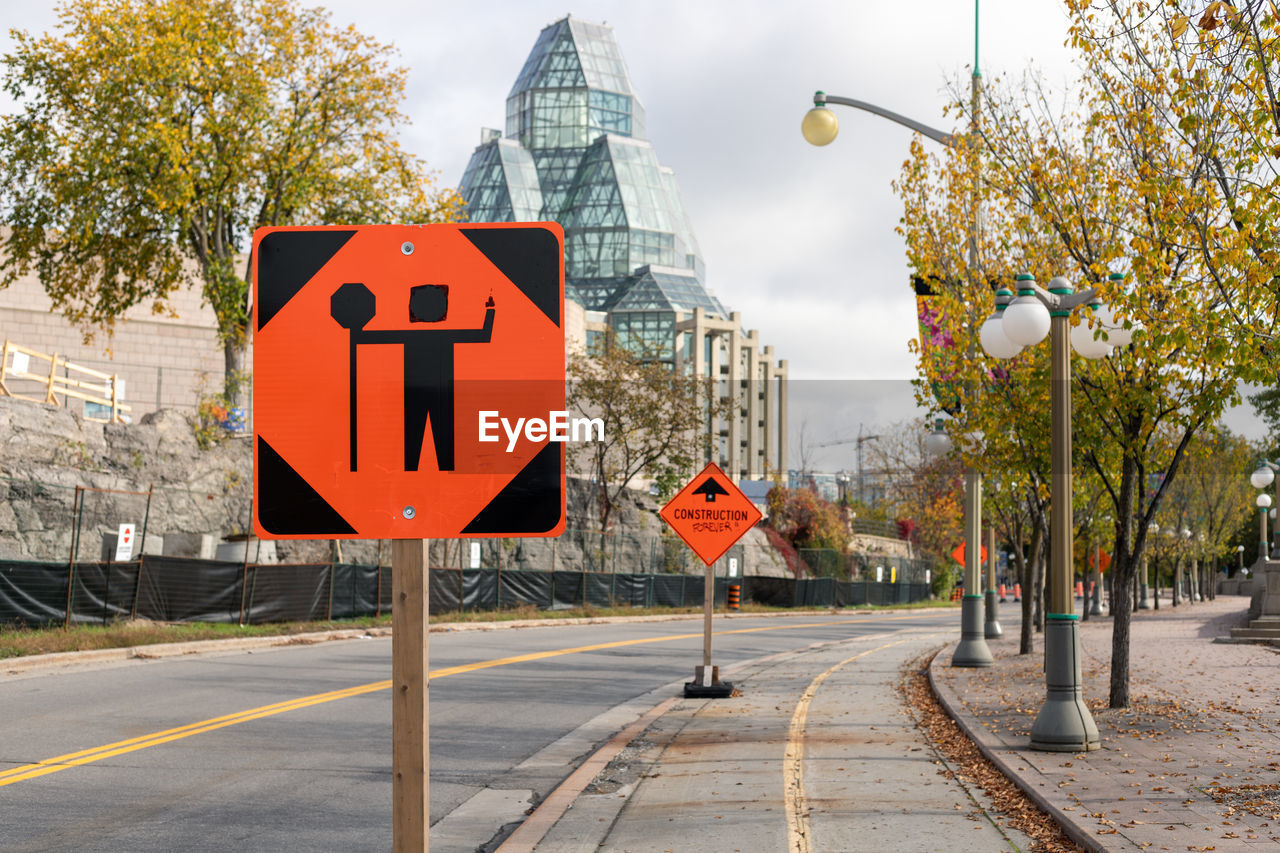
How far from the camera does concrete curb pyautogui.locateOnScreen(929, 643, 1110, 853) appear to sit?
6969mm

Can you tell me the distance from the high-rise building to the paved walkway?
7342 cm

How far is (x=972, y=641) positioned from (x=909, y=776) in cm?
1125

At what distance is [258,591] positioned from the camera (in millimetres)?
26141

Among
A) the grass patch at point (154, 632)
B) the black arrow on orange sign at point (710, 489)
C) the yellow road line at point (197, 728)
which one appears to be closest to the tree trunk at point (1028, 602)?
the black arrow on orange sign at point (710, 489)

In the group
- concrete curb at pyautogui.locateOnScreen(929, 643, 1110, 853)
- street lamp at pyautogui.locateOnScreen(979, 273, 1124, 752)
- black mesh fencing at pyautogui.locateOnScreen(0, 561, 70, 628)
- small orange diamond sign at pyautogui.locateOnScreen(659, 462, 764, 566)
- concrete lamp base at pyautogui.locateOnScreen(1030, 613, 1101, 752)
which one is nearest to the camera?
concrete curb at pyautogui.locateOnScreen(929, 643, 1110, 853)

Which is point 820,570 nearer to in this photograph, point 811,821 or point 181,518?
point 181,518

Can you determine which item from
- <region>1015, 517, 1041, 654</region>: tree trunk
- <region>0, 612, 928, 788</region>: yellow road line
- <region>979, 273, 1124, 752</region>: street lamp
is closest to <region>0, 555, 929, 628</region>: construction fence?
<region>0, 612, 928, 788</region>: yellow road line

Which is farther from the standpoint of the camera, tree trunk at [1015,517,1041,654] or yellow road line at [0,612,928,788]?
tree trunk at [1015,517,1041,654]

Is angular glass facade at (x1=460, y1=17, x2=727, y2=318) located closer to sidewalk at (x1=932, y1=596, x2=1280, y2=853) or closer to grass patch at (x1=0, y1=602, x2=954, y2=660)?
grass patch at (x1=0, y1=602, x2=954, y2=660)

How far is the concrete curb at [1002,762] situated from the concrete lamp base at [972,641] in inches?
96.8

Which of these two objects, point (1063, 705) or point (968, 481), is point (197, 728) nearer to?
point (1063, 705)

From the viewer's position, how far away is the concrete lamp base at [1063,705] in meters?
10.4

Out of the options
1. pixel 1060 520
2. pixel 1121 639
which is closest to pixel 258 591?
pixel 1121 639

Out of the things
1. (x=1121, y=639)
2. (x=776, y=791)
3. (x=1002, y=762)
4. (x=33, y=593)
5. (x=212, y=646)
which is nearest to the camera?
(x=776, y=791)
